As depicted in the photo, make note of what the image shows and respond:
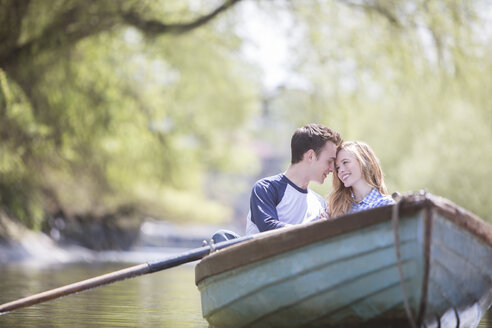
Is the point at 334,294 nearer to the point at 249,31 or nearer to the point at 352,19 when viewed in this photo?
the point at 352,19

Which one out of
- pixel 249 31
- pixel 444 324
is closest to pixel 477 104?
pixel 249 31

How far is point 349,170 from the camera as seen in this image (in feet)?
16.6

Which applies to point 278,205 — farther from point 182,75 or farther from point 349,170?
point 182,75

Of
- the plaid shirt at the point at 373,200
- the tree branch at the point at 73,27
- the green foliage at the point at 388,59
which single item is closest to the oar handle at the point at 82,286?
the plaid shirt at the point at 373,200

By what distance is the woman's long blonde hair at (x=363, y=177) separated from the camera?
16.5 feet

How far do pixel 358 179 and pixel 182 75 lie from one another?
36.8ft

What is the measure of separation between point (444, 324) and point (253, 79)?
1323cm

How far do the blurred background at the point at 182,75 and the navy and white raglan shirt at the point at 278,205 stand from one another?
581 centimetres

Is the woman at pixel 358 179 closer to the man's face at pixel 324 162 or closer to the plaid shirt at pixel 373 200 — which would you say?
the plaid shirt at pixel 373 200

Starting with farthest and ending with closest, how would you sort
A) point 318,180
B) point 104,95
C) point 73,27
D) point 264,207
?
point 104,95, point 73,27, point 318,180, point 264,207

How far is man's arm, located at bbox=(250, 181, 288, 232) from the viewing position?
506 cm

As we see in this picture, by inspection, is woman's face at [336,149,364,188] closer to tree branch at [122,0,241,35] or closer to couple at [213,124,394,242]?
couple at [213,124,394,242]

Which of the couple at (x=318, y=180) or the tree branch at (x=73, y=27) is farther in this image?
the tree branch at (x=73, y=27)

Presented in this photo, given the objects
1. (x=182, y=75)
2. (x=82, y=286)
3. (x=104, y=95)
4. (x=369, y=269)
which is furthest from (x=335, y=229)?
(x=182, y=75)
